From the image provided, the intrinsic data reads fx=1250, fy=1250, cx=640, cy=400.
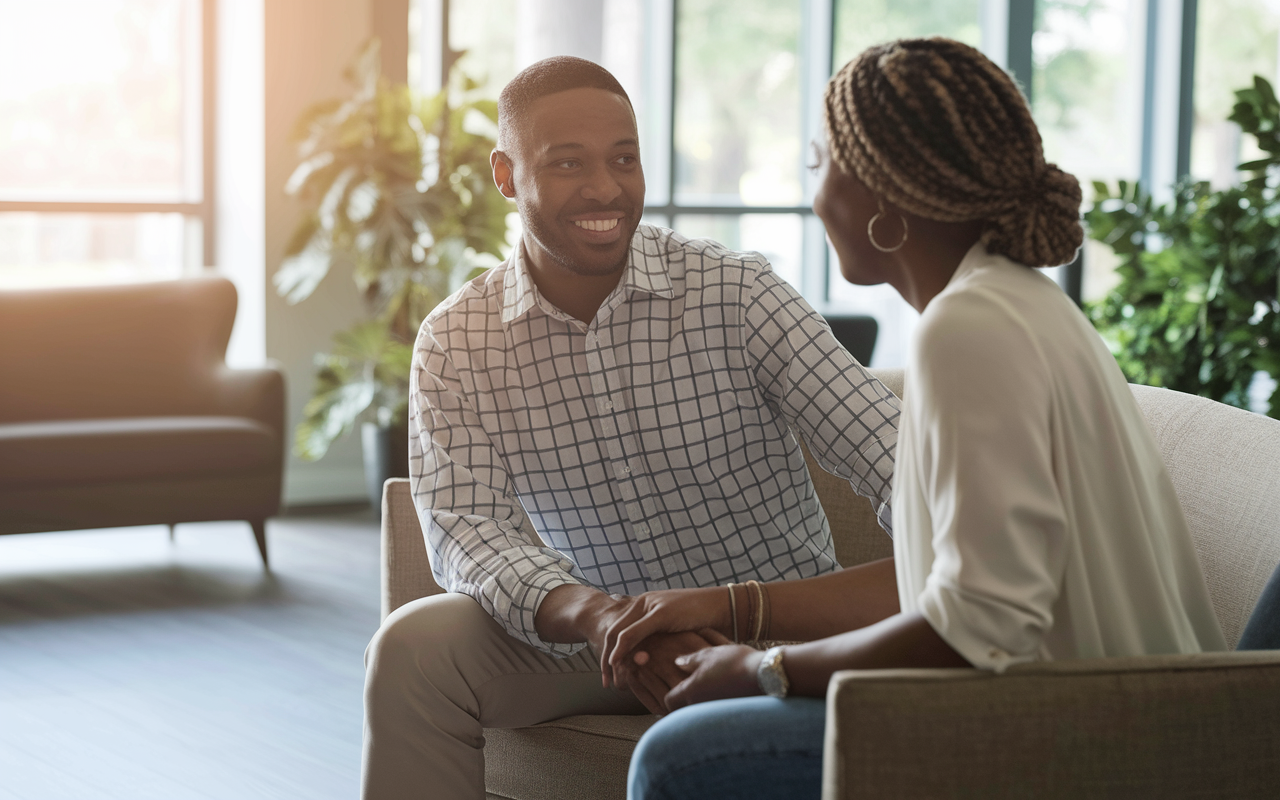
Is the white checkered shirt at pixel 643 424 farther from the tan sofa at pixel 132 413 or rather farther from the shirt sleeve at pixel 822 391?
the tan sofa at pixel 132 413

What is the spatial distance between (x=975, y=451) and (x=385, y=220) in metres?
4.18

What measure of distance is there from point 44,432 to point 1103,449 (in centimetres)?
379

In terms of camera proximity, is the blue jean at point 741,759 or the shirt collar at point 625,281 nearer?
the blue jean at point 741,759

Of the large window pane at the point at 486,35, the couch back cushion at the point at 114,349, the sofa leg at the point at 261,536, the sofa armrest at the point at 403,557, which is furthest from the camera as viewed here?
the large window pane at the point at 486,35

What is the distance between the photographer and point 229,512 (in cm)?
431

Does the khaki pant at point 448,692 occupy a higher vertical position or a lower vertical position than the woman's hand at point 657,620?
lower

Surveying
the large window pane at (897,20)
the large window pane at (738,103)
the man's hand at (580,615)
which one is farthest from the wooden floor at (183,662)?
the large window pane at (897,20)

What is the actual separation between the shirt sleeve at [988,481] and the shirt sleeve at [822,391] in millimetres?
574

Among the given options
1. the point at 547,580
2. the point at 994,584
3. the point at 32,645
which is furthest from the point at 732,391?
the point at 32,645

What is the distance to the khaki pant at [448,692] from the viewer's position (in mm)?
1541

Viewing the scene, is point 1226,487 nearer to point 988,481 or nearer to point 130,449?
point 988,481

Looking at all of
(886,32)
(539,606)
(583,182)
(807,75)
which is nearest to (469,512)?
(539,606)

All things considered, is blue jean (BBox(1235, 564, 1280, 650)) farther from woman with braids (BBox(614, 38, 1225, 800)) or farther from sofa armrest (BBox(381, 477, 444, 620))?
sofa armrest (BBox(381, 477, 444, 620))

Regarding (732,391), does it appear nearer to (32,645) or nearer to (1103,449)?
(1103,449)
